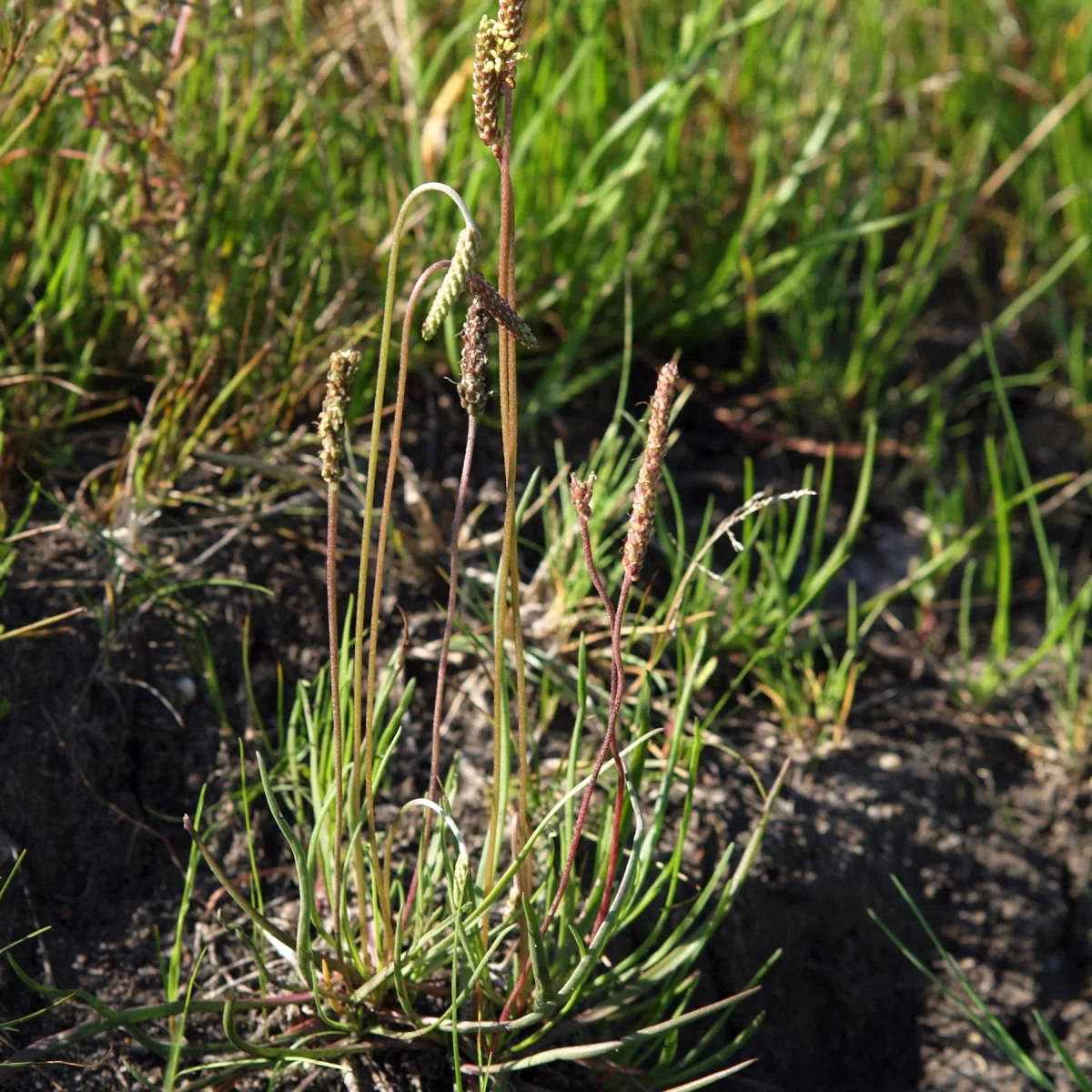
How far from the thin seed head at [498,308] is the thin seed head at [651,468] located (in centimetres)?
11

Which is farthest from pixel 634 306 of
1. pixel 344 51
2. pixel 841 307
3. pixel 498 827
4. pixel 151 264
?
pixel 498 827

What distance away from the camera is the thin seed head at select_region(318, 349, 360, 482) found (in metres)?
0.95

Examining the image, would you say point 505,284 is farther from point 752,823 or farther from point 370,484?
point 752,823

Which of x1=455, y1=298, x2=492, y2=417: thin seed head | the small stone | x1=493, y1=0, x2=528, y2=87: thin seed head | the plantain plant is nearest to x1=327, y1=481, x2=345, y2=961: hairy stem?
the plantain plant

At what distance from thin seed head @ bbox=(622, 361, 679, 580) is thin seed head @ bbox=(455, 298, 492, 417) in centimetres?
14

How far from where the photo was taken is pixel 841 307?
7.17 ft

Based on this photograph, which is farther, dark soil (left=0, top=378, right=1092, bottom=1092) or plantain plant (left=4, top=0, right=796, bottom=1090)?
dark soil (left=0, top=378, right=1092, bottom=1092)

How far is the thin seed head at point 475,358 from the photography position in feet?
2.91

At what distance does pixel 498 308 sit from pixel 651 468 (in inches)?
7.0

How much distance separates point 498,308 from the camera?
0.84 m

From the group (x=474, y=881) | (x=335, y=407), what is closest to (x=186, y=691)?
(x=474, y=881)

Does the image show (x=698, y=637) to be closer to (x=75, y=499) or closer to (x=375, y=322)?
(x=375, y=322)

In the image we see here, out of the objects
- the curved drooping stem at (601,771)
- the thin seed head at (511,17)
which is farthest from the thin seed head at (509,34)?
the curved drooping stem at (601,771)

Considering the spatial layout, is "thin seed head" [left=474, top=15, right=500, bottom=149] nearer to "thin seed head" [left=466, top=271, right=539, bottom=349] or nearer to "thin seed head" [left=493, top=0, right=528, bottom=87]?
"thin seed head" [left=493, top=0, right=528, bottom=87]
